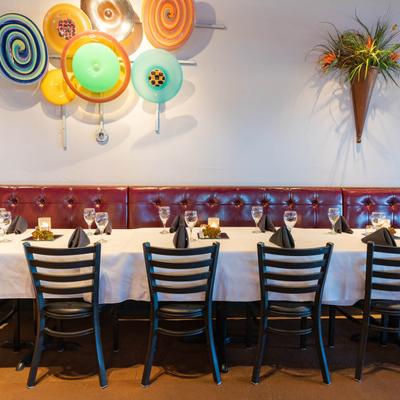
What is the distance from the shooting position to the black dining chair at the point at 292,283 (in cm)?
191

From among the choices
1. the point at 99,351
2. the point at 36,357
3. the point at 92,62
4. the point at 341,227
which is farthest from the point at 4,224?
the point at 341,227

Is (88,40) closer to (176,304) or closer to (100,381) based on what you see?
(176,304)

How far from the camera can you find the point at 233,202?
322 centimetres

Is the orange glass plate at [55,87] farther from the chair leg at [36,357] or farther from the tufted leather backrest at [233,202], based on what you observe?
the chair leg at [36,357]

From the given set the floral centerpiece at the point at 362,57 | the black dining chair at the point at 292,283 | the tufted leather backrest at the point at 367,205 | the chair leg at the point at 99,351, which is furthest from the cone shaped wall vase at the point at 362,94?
the chair leg at the point at 99,351

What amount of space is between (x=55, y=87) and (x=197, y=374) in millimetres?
2533

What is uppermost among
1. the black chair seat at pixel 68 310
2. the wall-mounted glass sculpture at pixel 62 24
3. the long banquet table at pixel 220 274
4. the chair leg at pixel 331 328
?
the wall-mounted glass sculpture at pixel 62 24

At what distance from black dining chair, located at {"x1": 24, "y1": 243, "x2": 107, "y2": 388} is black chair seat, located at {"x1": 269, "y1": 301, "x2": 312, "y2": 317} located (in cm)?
98

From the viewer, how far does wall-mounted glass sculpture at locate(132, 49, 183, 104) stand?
9.87 ft

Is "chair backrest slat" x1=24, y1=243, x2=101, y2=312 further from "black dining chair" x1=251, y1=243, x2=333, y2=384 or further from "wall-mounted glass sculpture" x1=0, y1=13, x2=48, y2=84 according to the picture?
"wall-mounted glass sculpture" x1=0, y1=13, x2=48, y2=84

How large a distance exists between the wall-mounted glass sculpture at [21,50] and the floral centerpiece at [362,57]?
2438 mm

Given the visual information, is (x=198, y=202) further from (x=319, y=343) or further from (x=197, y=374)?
(x=319, y=343)

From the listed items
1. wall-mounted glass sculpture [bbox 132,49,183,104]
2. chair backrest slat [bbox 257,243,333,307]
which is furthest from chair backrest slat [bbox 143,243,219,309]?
wall-mounted glass sculpture [bbox 132,49,183,104]

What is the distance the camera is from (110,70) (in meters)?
2.93
